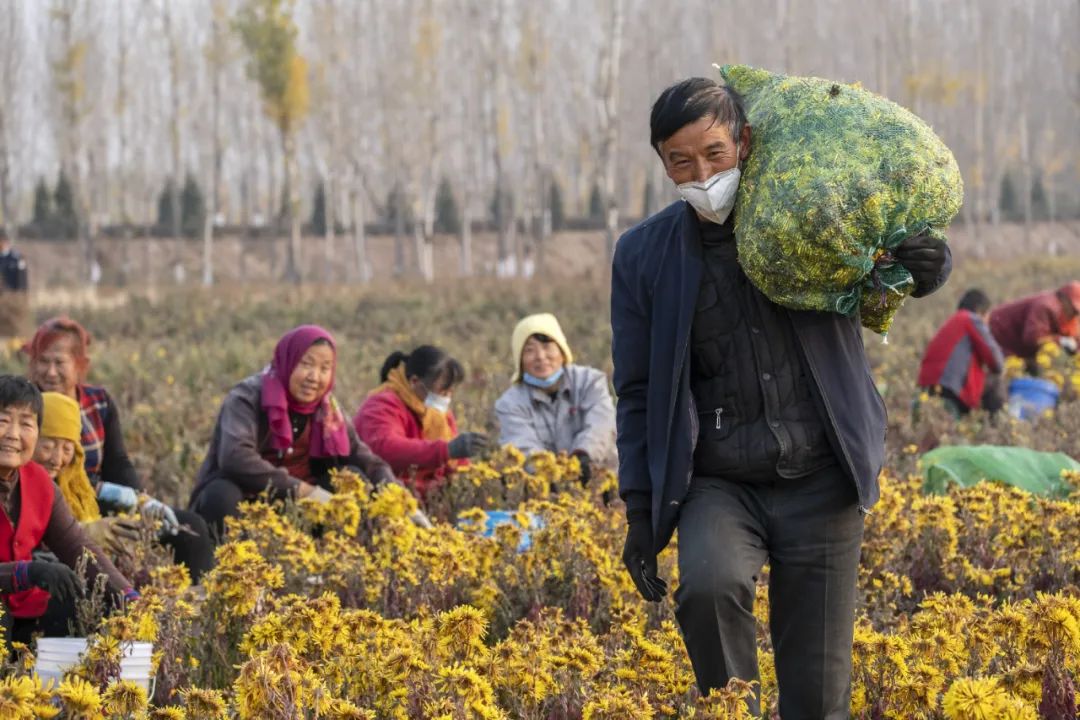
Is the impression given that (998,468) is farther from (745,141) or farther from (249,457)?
(745,141)

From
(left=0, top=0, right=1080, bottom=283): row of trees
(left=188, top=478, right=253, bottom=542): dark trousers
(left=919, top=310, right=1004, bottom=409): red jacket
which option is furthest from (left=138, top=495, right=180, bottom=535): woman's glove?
(left=0, top=0, right=1080, bottom=283): row of trees

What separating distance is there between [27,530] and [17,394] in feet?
1.41

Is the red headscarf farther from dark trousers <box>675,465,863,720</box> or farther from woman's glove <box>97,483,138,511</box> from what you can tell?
dark trousers <box>675,465,863,720</box>

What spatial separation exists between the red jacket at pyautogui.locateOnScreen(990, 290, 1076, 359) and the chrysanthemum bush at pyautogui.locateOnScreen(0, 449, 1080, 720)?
18.8 ft

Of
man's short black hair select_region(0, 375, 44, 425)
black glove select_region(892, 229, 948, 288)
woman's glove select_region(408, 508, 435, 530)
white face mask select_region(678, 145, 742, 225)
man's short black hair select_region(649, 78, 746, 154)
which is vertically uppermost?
man's short black hair select_region(649, 78, 746, 154)

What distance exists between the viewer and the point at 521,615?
4824 millimetres

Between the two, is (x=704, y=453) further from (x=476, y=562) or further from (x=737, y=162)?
(x=476, y=562)

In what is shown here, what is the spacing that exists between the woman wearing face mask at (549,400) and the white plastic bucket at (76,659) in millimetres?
3636

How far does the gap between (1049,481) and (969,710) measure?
4.39 meters

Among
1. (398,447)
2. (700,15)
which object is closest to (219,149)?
(700,15)

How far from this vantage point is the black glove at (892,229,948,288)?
116 inches

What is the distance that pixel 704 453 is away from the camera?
10.2 feet

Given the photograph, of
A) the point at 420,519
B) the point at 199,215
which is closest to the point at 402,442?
the point at 420,519

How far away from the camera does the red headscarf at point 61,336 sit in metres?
5.91
